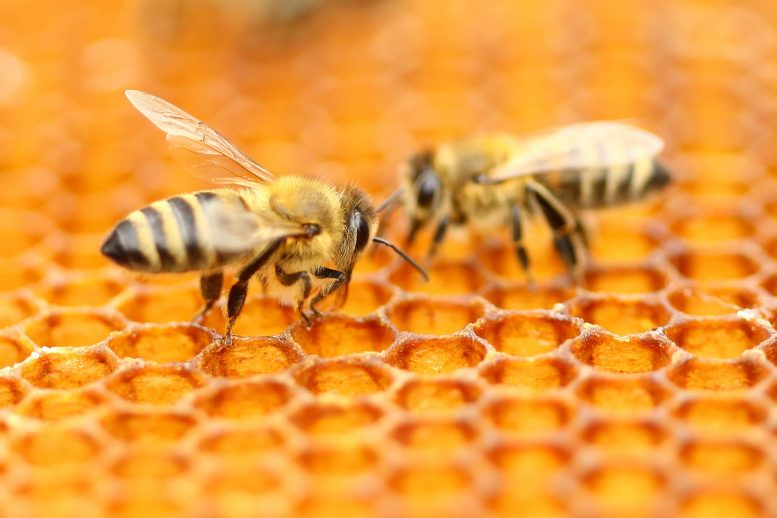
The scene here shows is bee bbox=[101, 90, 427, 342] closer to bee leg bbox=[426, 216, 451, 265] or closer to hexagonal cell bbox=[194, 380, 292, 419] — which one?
hexagonal cell bbox=[194, 380, 292, 419]

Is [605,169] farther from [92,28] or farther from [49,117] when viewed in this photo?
[92,28]

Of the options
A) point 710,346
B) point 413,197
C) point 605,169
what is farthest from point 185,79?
point 710,346

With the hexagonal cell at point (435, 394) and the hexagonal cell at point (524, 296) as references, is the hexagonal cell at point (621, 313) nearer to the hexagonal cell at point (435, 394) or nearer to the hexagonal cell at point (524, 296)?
the hexagonal cell at point (524, 296)

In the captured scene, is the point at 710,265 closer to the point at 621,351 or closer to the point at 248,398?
the point at 621,351

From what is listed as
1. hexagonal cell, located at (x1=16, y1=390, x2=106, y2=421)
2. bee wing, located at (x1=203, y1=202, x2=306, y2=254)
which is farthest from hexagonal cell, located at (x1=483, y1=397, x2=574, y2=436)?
hexagonal cell, located at (x1=16, y1=390, x2=106, y2=421)

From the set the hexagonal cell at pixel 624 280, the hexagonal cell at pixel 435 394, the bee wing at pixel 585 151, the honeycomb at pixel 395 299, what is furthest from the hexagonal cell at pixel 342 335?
the hexagonal cell at pixel 624 280

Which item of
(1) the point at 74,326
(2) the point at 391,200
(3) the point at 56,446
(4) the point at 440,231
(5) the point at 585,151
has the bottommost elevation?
(3) the point at 56,446

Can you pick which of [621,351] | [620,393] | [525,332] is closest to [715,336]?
[621,351]
